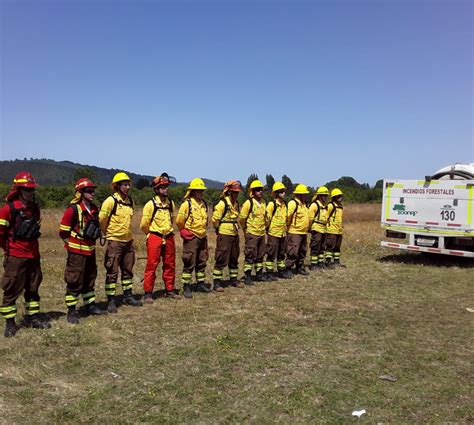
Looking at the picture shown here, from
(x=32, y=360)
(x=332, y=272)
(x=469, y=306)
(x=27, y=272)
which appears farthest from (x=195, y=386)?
(x=332, y=272)

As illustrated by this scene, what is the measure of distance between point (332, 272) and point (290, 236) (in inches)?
68.4

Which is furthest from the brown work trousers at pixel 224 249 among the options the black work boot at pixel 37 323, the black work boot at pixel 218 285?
the black work boot at pixel 37 323

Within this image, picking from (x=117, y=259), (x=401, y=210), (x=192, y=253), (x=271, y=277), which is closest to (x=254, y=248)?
(x=271, y=277)

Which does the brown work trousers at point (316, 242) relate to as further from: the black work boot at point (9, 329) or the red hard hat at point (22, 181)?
the black work boot at point (9, 329)

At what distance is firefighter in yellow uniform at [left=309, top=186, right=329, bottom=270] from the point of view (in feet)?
36.7

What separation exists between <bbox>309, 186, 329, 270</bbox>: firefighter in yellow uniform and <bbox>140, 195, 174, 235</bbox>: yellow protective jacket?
4570 millimetres

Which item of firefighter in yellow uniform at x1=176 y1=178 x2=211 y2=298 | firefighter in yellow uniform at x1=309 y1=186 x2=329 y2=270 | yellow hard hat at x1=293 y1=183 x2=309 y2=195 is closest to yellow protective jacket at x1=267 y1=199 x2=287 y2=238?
yellow hard hat at x1=293 y1=183 x2=309 y2=195

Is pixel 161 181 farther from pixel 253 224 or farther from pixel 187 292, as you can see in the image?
pixel 253 224

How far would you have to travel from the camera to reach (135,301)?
7.49 meters

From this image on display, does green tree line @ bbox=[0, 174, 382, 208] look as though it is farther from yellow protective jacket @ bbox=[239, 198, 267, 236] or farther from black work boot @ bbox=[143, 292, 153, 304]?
black work boot @ bbox=[143, 292, 153, 304]

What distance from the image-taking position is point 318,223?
36.7ft

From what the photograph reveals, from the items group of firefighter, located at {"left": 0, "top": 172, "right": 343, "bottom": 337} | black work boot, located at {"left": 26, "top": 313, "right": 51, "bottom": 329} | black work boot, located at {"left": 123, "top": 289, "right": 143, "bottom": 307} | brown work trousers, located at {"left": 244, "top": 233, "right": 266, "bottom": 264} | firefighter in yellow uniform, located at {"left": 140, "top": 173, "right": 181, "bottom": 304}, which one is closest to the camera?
group of firefighter, located at {"left": 0, "top": 172, "right": 343, "bottom": 337}

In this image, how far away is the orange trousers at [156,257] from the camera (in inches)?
298

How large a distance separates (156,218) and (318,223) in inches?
196
